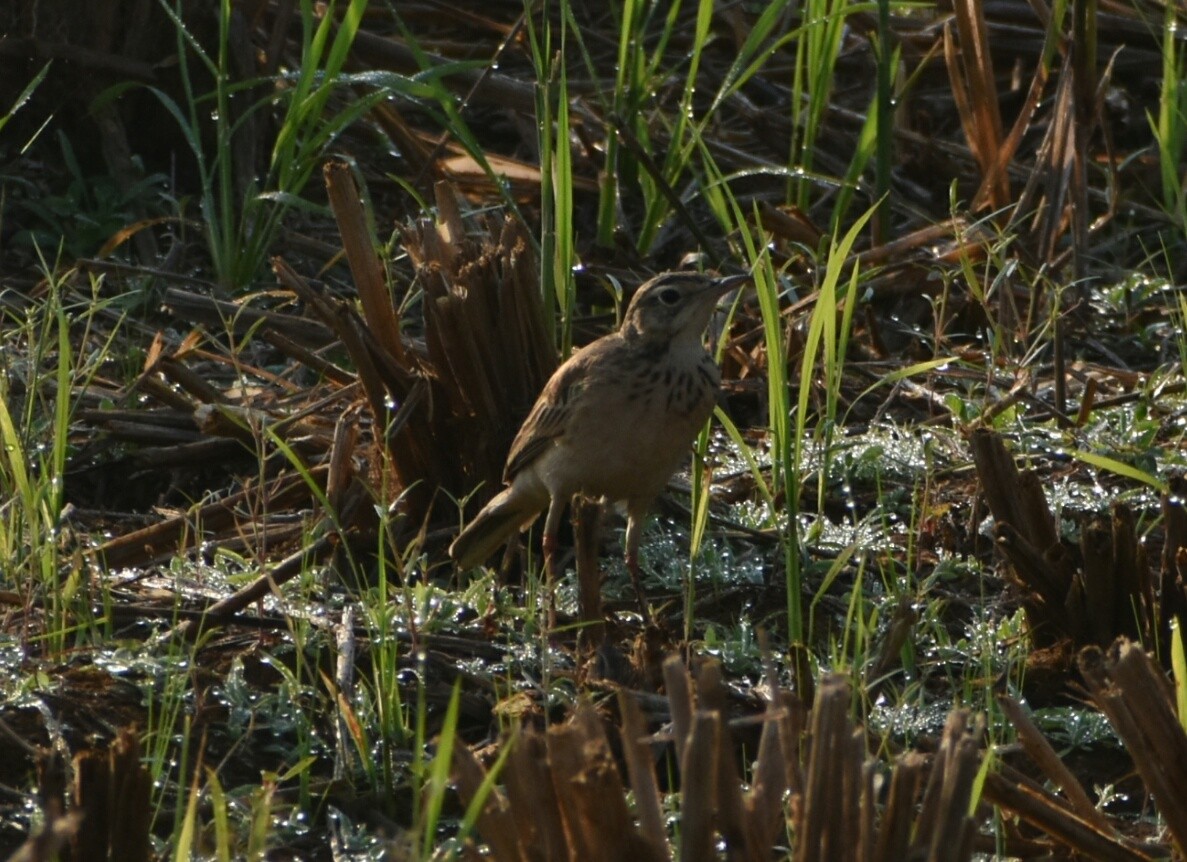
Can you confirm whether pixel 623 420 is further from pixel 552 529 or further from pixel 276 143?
pixel 276 143

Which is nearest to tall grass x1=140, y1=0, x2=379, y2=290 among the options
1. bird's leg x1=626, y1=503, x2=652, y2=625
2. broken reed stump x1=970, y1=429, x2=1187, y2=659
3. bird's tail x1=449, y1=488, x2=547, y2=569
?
bird's tail x1=449, y1=488, x2=547, y2=569

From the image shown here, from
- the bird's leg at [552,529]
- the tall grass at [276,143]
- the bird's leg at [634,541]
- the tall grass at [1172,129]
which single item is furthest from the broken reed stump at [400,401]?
the tall grass at [1172,129]

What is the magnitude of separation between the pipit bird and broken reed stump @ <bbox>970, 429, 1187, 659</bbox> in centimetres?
95

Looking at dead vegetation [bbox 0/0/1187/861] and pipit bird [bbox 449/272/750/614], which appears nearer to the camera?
dead vegetation [bbox 0/0/1187/861]

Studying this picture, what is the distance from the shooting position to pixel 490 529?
18.1ft

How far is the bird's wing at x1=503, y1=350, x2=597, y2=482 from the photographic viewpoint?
17.6ft

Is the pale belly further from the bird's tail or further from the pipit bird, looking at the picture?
the bird's tail

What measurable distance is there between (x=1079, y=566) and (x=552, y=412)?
159 cm

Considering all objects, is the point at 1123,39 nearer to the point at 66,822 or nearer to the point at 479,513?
the point at 479,513

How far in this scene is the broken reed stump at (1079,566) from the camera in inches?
176

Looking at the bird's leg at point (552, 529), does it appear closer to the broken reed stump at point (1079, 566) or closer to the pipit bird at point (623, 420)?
the pipit bird at point (623, 420)

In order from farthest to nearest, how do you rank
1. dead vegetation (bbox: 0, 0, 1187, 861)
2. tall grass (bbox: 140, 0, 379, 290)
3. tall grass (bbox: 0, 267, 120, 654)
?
tall grass (bbox: 140, 0, 379, 290)
tall grass (bbox: 0, 267, 120, 654)
dead vegetation (bbox: 0, 0, 1187, 861)

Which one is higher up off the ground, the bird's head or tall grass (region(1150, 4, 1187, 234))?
tall grass (region(1150, 4, 1187, 234))

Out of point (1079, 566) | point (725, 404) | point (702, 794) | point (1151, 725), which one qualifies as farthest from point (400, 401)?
point (702, 794)
